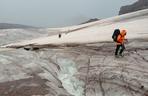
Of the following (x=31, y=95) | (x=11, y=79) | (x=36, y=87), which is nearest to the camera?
(x=31, y=95)

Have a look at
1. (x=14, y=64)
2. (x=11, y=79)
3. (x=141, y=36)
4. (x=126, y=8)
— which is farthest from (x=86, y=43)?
(x=126, y=8)

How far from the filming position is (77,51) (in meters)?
25.0

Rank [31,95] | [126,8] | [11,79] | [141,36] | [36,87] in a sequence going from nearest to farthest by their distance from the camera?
[31,95] → [36,87] → [11,79] → [141,36] → [126,8]

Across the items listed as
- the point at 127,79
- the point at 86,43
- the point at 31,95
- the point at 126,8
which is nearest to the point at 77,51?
the point at 86,43

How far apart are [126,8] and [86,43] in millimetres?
75963

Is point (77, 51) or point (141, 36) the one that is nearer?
point (77, 51)

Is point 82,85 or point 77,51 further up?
point 77,51

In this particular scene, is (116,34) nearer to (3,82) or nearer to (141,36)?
(141,36)

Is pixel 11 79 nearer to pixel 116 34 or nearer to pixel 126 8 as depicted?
pixel 116 34

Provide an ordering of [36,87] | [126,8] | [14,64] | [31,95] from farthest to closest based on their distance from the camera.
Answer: [126,8]
[14,64]
[36,87]
[31,95]

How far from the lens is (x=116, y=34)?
880 inches

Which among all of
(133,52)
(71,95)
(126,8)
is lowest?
(71,95)

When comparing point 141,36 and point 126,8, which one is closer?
point 141,36

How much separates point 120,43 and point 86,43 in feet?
17.0
